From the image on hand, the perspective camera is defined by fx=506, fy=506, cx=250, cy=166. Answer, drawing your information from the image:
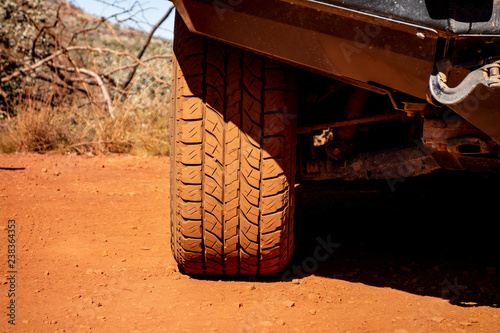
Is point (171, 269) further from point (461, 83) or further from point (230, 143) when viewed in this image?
point (461, 83)

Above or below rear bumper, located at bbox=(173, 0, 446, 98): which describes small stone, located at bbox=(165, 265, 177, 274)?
below

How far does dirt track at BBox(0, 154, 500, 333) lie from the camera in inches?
77.2

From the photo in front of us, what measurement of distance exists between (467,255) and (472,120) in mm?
1327

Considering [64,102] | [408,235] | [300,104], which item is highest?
[64,102]

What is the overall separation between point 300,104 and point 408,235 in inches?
45.2

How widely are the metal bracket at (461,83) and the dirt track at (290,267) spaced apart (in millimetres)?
891

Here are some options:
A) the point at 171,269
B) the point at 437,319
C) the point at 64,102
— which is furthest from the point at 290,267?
the point at 64,102

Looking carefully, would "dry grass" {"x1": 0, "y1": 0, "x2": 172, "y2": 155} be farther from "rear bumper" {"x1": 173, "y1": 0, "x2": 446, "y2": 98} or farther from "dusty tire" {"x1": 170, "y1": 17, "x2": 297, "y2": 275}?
"rear bumper" {"x1": 173, "y1": 0, "x2": 446, "y2": 98}

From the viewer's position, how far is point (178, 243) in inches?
90.2

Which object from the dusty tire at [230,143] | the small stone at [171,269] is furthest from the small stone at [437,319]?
the small stone at [171,269]

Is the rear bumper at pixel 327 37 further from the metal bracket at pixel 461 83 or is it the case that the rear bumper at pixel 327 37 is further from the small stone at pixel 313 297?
the small stone at pixel 313 297

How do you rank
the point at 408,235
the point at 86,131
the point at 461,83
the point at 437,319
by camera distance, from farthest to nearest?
the point at 86,131
the point at 408,235
the point at 437,319
the point at 461,83

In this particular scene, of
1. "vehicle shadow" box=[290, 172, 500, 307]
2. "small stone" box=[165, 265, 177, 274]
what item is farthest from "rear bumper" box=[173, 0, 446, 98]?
"small stone" box=[165, 265, 177, 274]

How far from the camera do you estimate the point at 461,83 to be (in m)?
1.52
